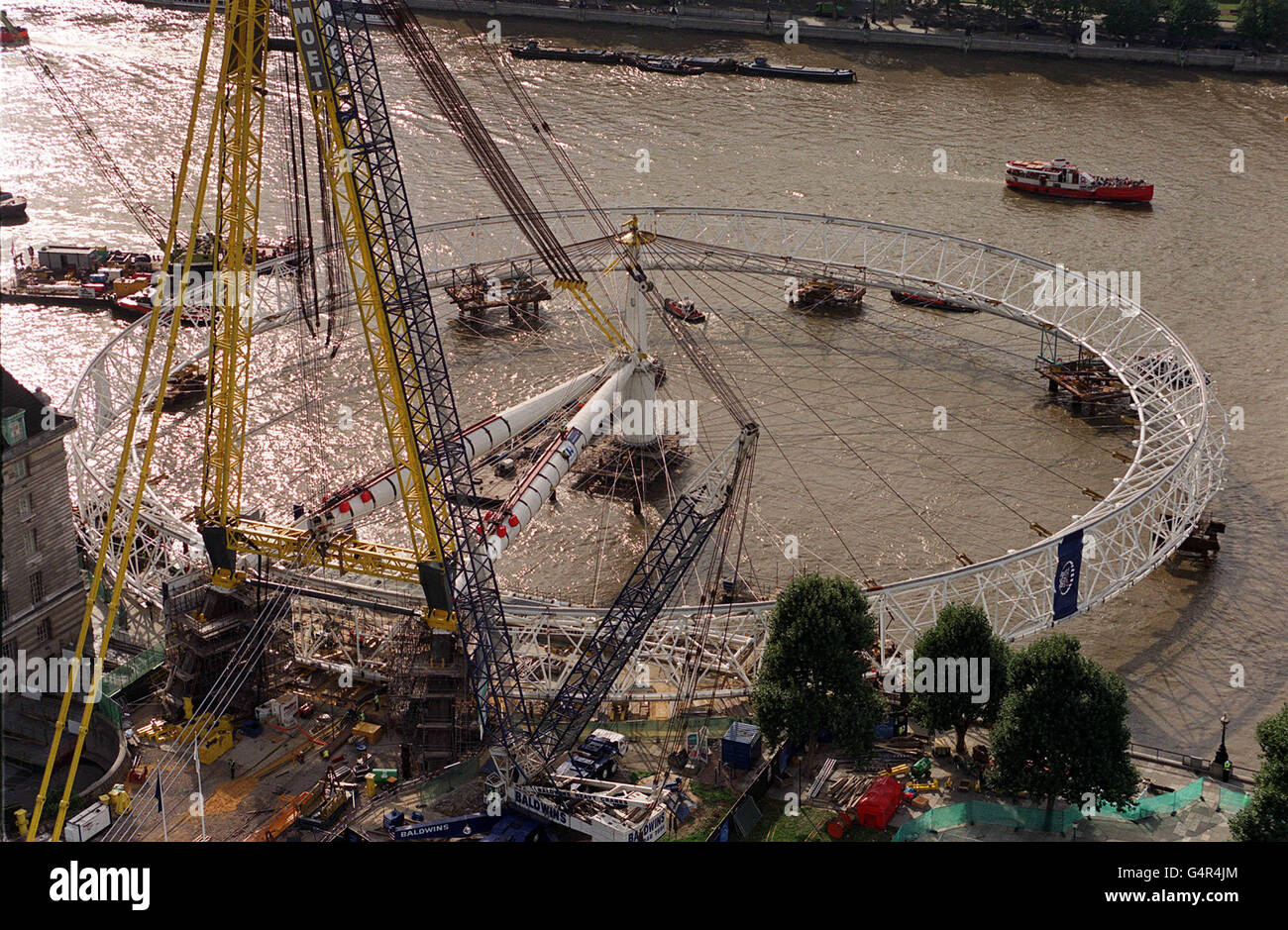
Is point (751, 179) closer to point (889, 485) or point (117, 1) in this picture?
point (889, 485)

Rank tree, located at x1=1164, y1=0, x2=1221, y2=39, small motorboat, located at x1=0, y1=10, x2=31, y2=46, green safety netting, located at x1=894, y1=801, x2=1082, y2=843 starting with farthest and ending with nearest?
tree, located at x1=1164, y1=0, x2=1221, y2=39, small motorboat, located at x1=0, y1=10, x2=31, y2=46, green safety netting, located at x1=894, y1=801, x2=1082, y2=843

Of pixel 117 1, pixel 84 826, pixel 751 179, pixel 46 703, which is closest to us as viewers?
pixel 84 826

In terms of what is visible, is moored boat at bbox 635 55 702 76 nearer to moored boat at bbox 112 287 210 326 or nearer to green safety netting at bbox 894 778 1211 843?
moored boat at bbox 112 287 210 326

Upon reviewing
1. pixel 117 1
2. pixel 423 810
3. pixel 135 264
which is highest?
pixel 117 1

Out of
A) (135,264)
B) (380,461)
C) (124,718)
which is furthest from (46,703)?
(135,264)

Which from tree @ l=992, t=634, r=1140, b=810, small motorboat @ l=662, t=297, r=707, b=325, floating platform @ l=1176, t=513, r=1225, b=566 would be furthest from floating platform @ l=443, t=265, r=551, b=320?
tree @ l=992, t=634, r=1140, b=810

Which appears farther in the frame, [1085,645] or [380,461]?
[380,461]

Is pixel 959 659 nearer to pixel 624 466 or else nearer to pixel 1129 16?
pixel 624 466

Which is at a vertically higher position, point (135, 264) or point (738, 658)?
point (135, 264)
